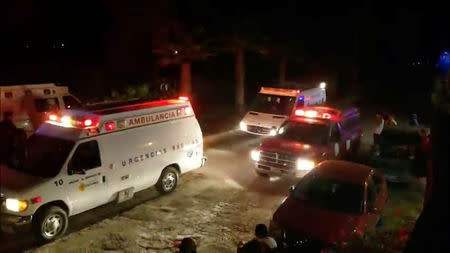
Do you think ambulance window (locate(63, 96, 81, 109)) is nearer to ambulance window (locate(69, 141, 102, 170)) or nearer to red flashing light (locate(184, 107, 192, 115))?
red flashing light (locate(184, 107, 192, 115))

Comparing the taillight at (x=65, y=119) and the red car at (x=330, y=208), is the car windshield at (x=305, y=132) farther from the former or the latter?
the taillight at (x=65, y=119)

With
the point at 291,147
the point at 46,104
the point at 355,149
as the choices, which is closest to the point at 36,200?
the point at 291,147

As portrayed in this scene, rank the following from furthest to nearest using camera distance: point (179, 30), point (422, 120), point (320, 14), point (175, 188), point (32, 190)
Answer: point (320, 14) → point (422, 120) → point (179, 30) → point (175, 188) → point (32, 190)

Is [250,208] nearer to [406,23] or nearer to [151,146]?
[151,146]

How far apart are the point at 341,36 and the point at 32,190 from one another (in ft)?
86.0

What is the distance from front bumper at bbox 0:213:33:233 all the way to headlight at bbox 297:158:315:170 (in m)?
6.84

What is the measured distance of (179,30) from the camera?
2070 cm

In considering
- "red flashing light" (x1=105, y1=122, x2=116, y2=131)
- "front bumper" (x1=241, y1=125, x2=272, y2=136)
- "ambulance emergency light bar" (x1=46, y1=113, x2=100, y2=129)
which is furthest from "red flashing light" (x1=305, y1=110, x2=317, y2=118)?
"ambulance emergency light bar" (x1=46, y1=113, x2=100, y2=129)

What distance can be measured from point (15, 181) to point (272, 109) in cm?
1159

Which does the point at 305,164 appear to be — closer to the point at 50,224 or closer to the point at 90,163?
the point at 90,163

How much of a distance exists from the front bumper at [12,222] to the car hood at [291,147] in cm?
662

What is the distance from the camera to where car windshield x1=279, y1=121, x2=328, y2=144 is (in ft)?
43.2

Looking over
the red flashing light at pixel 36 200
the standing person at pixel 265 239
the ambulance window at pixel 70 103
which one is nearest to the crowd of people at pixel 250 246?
the standing person at pixel 265 239

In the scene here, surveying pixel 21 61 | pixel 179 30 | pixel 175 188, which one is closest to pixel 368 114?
pixel 179 30
